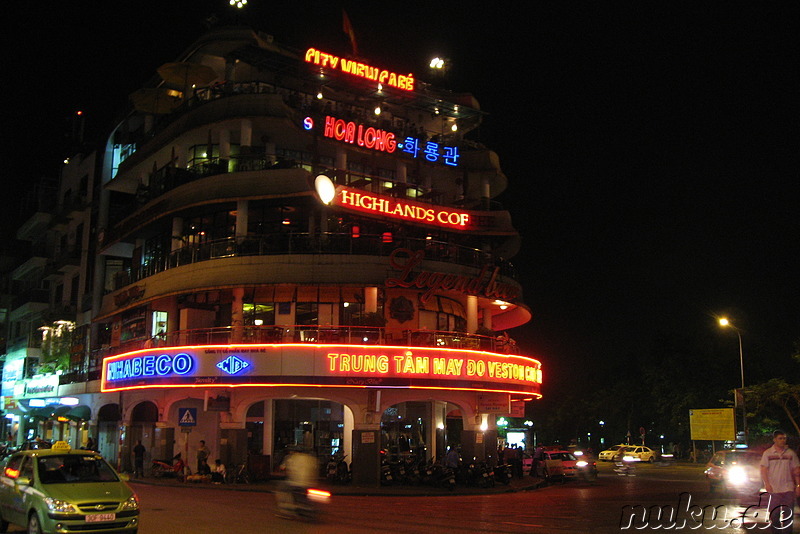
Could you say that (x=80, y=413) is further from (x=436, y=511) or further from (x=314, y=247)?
(x=436, y=511)

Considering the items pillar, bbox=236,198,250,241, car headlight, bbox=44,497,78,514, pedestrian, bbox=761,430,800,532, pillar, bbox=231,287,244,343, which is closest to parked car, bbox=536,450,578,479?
pillar, bbox=231,287,244,343

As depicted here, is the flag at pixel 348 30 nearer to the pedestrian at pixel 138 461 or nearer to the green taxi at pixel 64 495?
the pedestrian at pixel 138 461

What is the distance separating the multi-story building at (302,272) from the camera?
31.5 meters

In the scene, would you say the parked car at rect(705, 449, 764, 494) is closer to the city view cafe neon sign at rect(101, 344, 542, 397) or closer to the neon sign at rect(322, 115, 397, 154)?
the city view cafe neon sign at rect(101, 344, 542, 397)

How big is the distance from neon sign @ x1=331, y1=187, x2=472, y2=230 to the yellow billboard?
2745cm

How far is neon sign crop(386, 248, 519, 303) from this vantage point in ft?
105

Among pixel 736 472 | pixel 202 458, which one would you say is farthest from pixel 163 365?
→ pixel 736 472

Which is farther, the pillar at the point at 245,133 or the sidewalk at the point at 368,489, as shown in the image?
the pillar at the point at 245,133

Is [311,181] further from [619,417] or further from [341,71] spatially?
[619,417]

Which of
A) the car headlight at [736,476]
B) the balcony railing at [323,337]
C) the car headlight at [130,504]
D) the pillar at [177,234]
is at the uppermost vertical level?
the pillar at [177,234]

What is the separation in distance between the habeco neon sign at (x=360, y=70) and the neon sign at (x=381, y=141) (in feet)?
10.5

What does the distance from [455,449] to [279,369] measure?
26.8ft

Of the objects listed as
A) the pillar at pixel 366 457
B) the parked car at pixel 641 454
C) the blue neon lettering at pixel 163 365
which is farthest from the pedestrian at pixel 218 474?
the parked car at pixel 641 454

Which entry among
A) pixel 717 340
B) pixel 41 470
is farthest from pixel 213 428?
pixel 717 340
